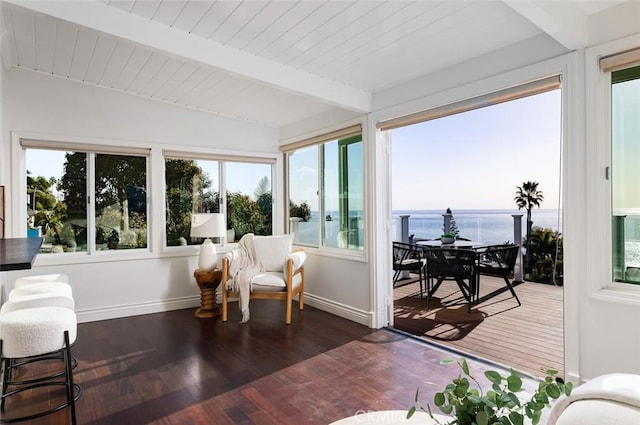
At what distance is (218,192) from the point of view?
5230 mm

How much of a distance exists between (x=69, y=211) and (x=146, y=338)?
1.75 metres

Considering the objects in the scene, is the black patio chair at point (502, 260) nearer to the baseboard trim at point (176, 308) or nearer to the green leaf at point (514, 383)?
the baseboard trim at point (176, 308)

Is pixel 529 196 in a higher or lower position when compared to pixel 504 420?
higher

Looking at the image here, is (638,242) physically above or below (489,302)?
above

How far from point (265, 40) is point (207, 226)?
2389 millimetres

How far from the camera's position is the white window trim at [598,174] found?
2404 mm

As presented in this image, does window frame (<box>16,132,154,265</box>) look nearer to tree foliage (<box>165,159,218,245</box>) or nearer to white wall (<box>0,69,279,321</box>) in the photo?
white wall (<box>0,69,279,321</box>)

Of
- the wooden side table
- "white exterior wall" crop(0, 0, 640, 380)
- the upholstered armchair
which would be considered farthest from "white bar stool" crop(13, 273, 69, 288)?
the upholstered armchair

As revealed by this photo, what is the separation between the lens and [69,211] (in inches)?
168

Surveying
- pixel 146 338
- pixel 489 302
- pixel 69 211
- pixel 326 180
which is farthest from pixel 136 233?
pixel 489 302

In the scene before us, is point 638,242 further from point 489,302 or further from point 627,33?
point 489,302

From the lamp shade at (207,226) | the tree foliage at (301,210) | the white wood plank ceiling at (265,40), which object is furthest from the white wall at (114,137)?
the tree foliage at (301,210)

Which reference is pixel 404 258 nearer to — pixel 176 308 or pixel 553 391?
pixel 176 308

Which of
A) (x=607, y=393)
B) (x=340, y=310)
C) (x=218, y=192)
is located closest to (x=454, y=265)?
(x=340, y=310)
